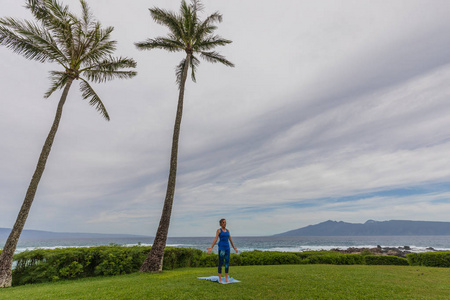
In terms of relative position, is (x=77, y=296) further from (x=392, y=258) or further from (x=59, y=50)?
(x=392, y=258)

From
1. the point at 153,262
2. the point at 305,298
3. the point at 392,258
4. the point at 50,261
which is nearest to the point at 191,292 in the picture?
the point at 305,298

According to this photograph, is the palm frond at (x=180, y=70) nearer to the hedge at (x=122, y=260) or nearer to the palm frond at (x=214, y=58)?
the palm frond at (x=214, y=58)

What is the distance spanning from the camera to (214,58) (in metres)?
16.8

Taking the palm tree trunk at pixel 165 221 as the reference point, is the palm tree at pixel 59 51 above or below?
above

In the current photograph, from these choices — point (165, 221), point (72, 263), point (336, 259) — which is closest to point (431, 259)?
point (336, 259)

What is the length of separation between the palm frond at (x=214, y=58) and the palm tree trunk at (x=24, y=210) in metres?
8.90

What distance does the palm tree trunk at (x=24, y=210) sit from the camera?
31.4 feet

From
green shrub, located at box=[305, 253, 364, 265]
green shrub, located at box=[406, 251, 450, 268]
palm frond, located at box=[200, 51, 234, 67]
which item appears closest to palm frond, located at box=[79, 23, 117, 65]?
palm frond, located at box=[200, 51, 234, 67]

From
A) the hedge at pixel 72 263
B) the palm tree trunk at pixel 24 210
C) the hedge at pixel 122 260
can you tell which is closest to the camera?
the palm tree trunk at pixel 24 210

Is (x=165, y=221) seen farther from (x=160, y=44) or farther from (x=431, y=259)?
(x=431, y=259)

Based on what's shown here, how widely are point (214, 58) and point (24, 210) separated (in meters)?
14.3

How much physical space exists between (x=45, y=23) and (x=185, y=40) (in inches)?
310

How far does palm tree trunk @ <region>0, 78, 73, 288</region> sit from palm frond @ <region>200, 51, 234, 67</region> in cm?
890

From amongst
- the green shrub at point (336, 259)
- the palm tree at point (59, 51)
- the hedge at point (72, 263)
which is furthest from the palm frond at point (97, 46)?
the green shrub at point (336, 259)
